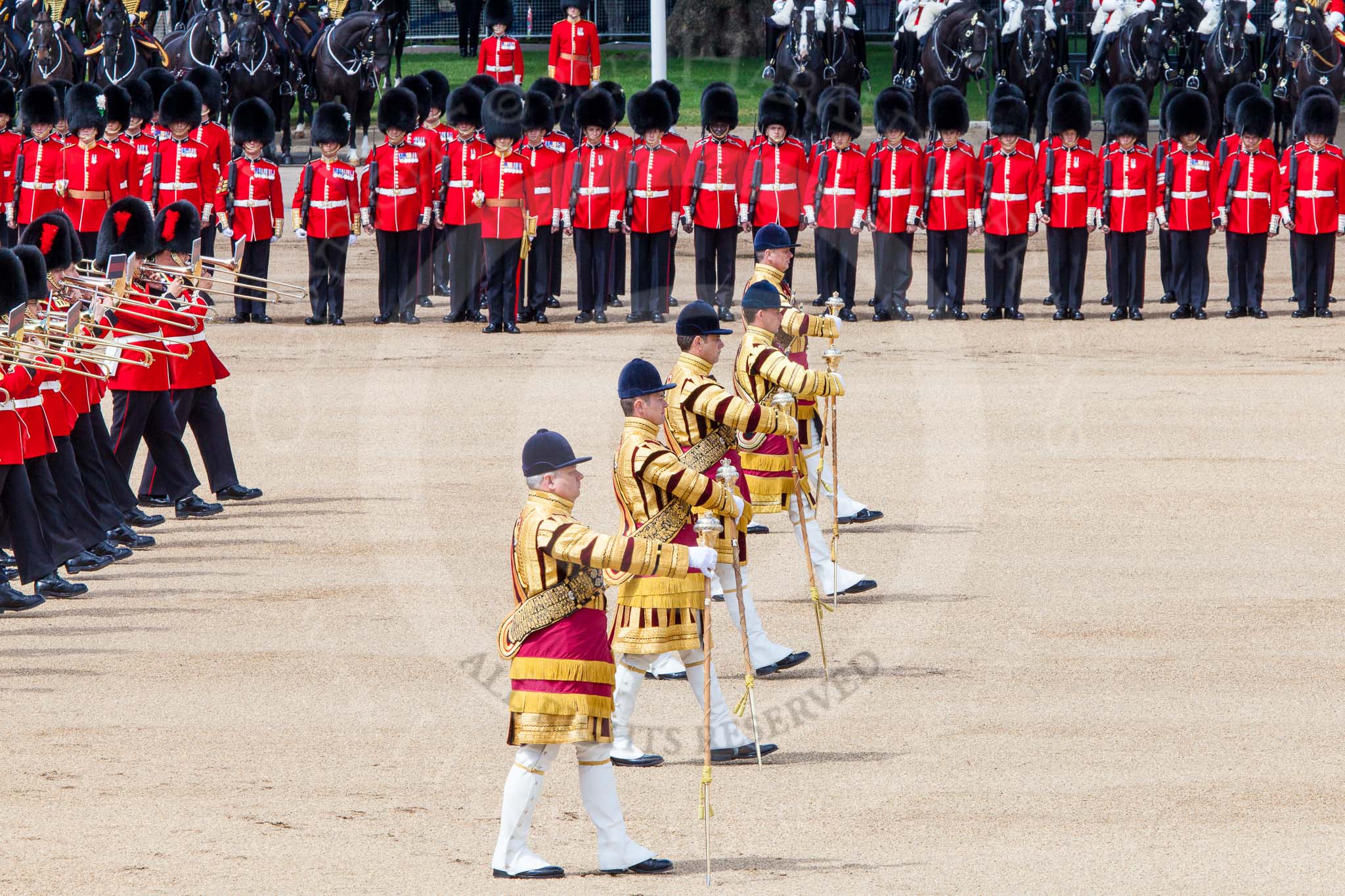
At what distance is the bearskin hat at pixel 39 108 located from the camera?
14.8m

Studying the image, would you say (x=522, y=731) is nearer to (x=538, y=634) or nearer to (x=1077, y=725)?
(x=538, y=634)

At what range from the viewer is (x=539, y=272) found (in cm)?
1443

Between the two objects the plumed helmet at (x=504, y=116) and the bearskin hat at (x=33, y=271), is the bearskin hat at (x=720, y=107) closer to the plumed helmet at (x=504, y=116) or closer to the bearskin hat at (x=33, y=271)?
the plumed helmet at (x=504, y=116)

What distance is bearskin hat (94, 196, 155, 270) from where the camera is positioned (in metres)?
9.41

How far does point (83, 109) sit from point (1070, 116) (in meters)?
6.83

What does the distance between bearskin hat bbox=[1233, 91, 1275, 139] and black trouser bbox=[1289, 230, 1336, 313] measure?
2.41ft

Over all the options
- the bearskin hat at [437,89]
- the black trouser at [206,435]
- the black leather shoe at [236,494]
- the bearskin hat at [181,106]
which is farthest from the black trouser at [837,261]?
the black trouser at [206,435]

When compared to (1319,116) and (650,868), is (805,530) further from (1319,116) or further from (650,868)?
(1319,116)

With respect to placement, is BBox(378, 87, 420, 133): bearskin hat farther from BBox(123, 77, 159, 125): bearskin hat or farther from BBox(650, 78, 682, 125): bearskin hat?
BBox(123, 77, 159, 125): bearskin hat

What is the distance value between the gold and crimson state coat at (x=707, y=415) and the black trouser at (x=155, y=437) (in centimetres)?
330

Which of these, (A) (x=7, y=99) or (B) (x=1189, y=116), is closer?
(B) (x=1189, y=116)

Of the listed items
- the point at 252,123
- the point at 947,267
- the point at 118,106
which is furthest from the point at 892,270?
the point at 118,106

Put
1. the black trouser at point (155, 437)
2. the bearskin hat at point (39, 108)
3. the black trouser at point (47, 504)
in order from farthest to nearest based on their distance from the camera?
1. the bearskin hat at point (39, 108)
2. the black trouser at point (155, 437)
3. the black trouser at point (47, 504)

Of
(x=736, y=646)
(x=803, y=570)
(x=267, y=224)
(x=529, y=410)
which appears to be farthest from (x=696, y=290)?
(x=736, y=646)
